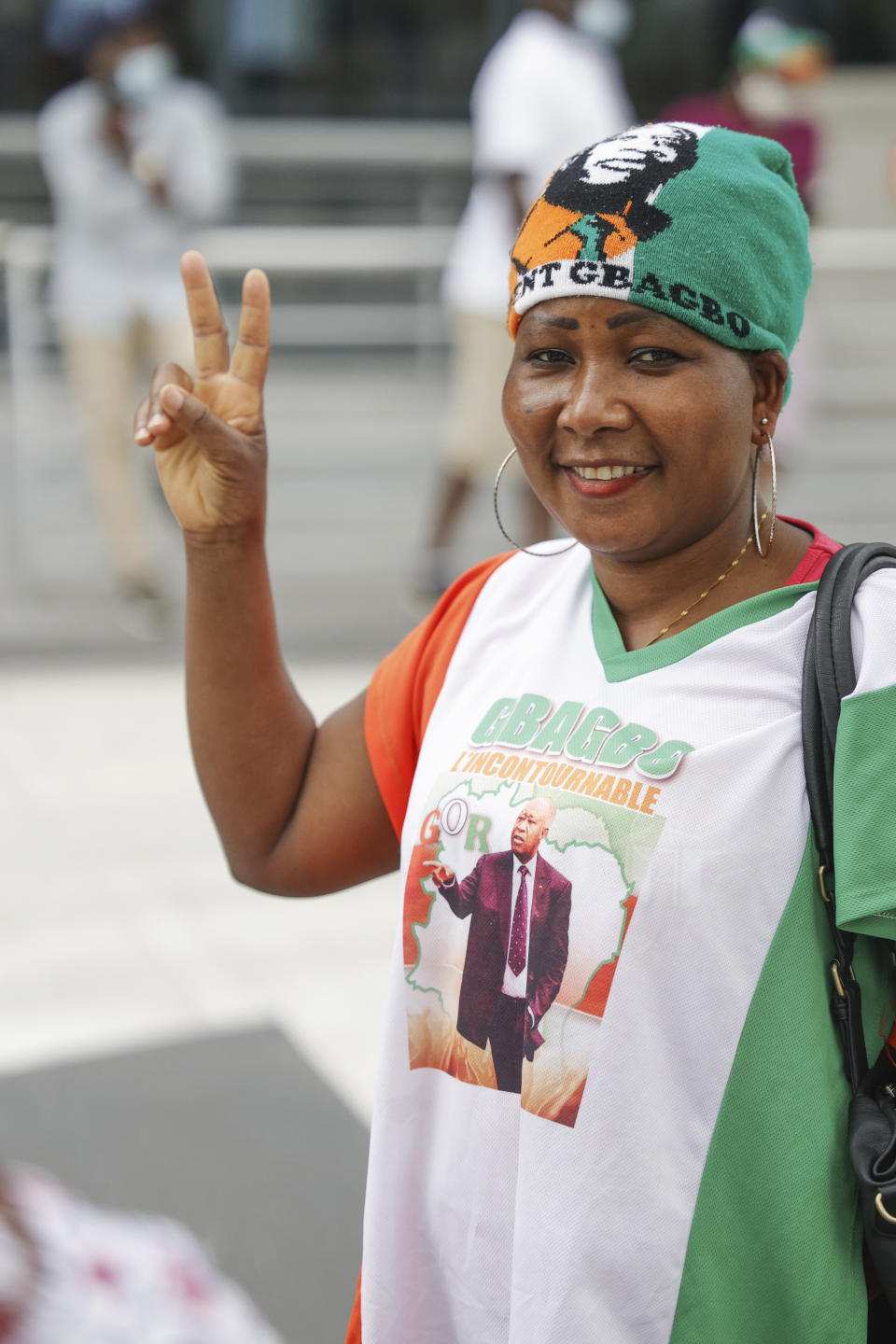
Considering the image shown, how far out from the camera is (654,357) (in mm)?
1441

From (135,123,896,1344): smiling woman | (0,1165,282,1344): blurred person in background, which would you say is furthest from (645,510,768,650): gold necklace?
(0,1165,282,1344): blurred person in background

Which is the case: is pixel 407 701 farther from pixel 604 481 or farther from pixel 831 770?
pixel 831 770

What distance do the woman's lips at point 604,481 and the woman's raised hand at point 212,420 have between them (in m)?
0.39

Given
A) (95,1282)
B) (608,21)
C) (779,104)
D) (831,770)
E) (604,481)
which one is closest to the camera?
(95,1282)

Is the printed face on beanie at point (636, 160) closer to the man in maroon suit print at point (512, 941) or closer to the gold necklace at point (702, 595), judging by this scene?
the gold necklace at point (702, 595)

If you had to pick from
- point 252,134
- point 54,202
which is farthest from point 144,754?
point 252,134

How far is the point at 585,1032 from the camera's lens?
4.64 feet

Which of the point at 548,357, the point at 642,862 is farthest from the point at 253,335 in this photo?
the point at 642,862

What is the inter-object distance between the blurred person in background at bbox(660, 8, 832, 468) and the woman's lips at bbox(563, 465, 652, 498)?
483 cm

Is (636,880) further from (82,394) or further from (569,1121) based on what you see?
(82,394)

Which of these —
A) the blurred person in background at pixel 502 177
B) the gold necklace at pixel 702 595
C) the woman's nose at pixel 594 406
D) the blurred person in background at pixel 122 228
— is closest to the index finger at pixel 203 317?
the woman's nose at pixel 594 406

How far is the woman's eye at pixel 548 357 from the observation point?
1.50 meters

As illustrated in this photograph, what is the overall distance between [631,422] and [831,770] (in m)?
0.35

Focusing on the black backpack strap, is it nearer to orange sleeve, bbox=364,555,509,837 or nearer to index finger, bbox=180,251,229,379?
orange sleeve, bbox=364,555,509,837
